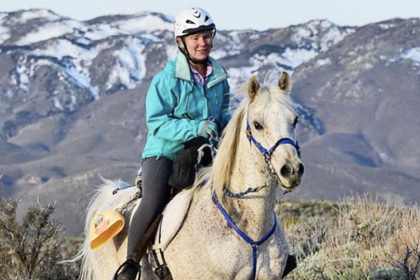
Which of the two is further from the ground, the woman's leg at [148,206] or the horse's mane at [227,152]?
the horse's mane at [227,152]

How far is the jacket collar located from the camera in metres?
7.00

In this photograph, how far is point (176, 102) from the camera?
7.05 metres

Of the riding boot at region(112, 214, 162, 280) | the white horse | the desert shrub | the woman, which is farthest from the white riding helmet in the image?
the desert shrub

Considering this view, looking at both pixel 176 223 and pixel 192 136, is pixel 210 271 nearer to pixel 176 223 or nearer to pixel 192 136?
pixel 176 223

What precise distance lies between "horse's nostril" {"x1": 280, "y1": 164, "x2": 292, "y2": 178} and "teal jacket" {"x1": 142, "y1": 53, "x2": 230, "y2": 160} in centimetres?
139

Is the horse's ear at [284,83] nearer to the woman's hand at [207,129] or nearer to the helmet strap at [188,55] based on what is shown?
the woman's hand at [207,129]

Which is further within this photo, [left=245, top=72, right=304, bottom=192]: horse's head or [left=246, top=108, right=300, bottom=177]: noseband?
[left=246, top=108, right=300, bottom=177]: noseband

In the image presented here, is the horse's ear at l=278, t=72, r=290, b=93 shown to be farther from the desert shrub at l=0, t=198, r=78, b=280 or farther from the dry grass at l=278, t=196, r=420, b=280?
the desert shrub at l=0, t=198, r=78, b=280

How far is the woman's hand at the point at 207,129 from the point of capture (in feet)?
21.6

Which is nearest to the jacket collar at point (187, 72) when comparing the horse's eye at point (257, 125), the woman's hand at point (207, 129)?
the woman's hand at point (207, 129)

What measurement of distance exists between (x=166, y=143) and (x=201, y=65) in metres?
0.77

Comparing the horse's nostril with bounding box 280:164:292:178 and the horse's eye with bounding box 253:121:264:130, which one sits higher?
the horse's eye with bounding box 253:121:264:130

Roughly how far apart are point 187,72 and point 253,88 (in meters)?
0.93

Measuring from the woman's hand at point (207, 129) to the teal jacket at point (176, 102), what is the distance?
0.24m
